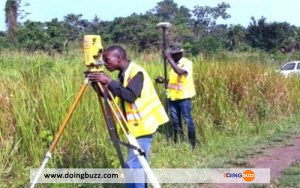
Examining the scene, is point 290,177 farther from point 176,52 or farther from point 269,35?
point 269,35

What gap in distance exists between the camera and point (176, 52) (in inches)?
330

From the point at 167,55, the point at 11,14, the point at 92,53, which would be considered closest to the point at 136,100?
the point at 92,53

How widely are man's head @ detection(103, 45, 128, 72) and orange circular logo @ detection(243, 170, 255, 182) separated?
2513mm

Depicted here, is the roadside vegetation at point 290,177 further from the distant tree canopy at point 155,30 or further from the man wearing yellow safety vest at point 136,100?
the distant tree canopy at point 155,30

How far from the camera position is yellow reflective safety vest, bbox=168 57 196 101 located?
27.1 ft

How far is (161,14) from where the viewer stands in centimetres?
7806

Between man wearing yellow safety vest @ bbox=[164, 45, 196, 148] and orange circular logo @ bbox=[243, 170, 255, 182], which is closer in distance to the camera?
orange circular logo @ bbox=[243, 170, 255, 182]

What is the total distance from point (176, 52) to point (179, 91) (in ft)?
2.20

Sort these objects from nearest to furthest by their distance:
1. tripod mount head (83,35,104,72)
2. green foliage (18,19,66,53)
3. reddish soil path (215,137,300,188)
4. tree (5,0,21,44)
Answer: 1. tripod mount head (83,35,104,72)
2. reddish soil path (215,137,300,188)
3. green foliage (18,19,66,53)
4. tree (5,0,21,44)

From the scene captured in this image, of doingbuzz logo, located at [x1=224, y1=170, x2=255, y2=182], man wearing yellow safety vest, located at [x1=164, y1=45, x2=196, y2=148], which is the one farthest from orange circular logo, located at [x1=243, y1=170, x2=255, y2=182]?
man wearing yellow safety vest, located at [x1=164, y1=45, x2=196, y2=148]

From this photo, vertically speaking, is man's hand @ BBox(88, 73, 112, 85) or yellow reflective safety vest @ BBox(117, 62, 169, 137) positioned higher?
man's hand @ BBox(88, 73, 112, 85)

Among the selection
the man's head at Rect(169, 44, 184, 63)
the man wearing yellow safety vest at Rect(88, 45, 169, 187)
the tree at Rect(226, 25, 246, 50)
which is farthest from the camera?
the tree at Rect(226, 25, 246, 50)

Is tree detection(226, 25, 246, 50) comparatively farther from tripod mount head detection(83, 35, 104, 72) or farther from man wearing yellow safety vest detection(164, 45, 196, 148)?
tripod mount head detection(83, 35, 104, 72)

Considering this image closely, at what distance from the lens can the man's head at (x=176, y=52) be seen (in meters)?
8.37
